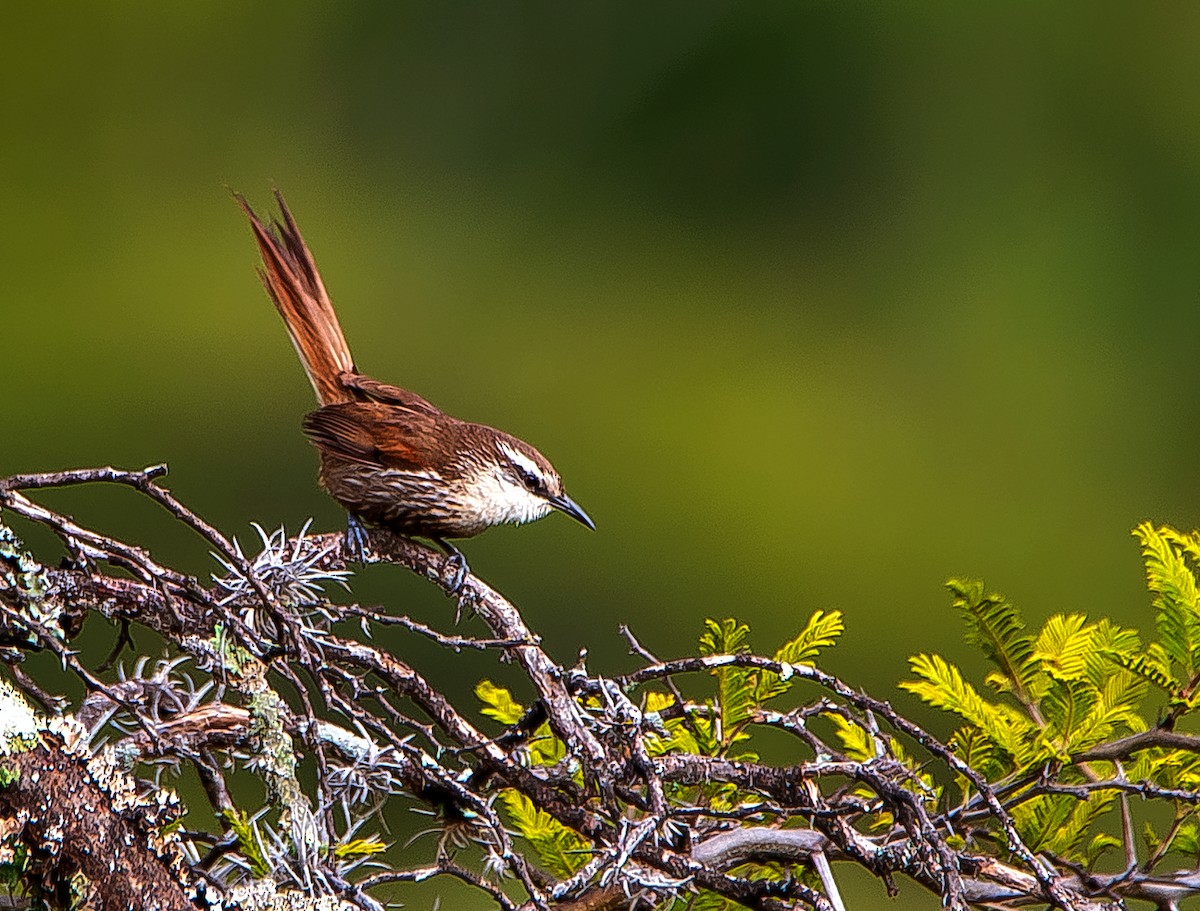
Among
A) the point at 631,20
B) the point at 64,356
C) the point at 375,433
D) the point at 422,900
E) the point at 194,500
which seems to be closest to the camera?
the point at 375,433

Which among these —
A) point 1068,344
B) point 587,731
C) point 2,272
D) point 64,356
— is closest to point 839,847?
point 587,731

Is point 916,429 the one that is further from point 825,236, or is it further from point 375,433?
point 375,433

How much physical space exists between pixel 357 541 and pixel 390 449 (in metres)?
0.58

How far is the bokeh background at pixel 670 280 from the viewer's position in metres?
15.6

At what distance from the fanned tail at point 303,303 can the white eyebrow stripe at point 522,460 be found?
1.43ft

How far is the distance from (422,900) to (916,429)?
923 cm

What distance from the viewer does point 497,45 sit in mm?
23062

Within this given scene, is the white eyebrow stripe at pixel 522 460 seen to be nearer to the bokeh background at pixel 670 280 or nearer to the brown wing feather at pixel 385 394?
the brown wing feather at pixel 385 394

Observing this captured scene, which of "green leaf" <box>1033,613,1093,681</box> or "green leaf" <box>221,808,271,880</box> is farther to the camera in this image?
"green leaf" <box>1033,613,1093,681</box>

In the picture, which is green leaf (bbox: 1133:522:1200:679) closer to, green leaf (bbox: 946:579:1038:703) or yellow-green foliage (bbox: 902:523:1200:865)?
yellow-green foliage (bbox: 902:523:1200:865)

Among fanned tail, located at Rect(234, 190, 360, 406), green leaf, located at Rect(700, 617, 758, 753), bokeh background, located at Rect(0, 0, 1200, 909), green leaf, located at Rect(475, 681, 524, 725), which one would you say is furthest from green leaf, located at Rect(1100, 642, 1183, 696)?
bokeh background, located at Rect(0, 0, 1200, 909)

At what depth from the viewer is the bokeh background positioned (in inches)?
616

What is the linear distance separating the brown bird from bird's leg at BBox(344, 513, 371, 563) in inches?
0.6

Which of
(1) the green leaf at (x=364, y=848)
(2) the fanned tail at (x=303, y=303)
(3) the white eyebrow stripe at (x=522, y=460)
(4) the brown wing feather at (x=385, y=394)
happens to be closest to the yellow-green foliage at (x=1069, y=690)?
(1) the green leaf at (x=364, y=848)
